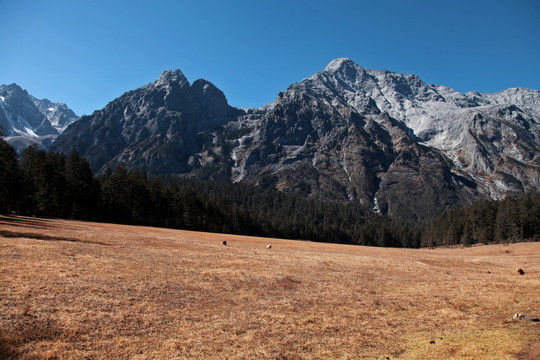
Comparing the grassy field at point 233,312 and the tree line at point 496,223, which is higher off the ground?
the tree line at point 496,223

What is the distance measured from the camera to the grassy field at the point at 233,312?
36.5 feet

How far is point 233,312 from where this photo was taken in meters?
15.5

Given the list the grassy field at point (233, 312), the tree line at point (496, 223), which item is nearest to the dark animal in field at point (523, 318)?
the grassy field at point (233, 312)

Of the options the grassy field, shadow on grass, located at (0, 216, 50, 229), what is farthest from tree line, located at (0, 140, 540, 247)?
the grassy field

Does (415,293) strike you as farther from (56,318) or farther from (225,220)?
(225,220)

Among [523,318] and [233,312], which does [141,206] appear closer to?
[233,312]

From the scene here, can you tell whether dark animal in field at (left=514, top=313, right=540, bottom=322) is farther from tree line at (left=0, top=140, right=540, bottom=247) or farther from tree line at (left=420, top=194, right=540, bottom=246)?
tree line at (left=420, top=194, right=540, bottom=246)

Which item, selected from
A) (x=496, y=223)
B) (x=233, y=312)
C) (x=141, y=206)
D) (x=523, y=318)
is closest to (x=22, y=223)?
(x=233, y=312)

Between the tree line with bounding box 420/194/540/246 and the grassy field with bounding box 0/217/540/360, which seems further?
the tree line with bounding box 420/194/540/246

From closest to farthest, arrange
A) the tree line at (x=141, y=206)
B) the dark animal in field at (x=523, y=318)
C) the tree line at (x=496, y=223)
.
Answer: the dark animal in field at (x=523, y=318) → the tree line at (x=141, y=206) → the tree line at (x=496, y=223)

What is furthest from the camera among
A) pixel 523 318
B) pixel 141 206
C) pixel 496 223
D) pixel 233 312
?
pixel 496 223

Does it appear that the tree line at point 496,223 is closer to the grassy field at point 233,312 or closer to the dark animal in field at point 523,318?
the grassy field at point 233,312

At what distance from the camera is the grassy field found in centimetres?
1112

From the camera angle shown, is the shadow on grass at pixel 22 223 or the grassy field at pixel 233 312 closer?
the grassy field at pixel 233 312
